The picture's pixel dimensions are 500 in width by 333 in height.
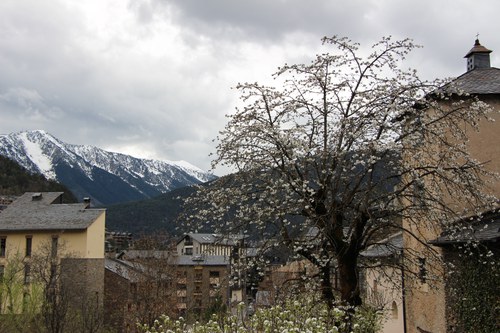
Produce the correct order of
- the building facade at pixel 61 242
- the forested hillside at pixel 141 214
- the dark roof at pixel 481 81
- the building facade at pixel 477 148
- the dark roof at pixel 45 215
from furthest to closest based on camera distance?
the forested hillside at pixel 141 214 → the dark roof at pixel 45 215 → the building facade at pixel 61 242 → the dark roof at pixel 481 81 → the building facade at pixel 477 148

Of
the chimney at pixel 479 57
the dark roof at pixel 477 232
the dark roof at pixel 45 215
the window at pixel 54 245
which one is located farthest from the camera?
the dark roof at pixel 45 215

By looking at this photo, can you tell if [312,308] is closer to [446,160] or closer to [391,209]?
[391,209]

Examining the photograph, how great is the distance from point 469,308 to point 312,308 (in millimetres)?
5532

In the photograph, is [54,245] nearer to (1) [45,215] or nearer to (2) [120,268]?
(1) [45,215]

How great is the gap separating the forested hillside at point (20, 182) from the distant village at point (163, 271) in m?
59.2

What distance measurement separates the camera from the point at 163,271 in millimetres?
33750

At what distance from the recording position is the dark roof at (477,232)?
13094mm

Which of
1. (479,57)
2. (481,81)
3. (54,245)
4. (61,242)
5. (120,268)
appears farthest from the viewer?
(120,268)

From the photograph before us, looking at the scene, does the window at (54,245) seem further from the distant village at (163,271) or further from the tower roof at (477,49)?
the tower roof at (477,49)

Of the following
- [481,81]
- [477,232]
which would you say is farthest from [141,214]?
[477,232]

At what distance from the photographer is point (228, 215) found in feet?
41.1

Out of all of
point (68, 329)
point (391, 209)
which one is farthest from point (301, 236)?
point (68, 329)

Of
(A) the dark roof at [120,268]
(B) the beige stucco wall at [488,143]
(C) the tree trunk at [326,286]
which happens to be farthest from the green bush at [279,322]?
(A) the dark roof at [120,268]

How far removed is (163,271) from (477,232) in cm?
2269
